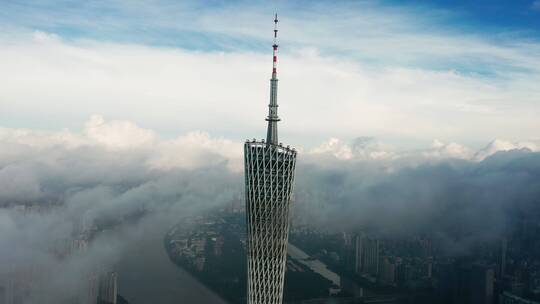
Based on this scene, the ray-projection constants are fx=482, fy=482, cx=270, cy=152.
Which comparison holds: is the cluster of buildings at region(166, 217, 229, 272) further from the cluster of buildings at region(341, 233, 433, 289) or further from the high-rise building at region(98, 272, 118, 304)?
the cluster of buildings at region(341, 233, 433, 289)

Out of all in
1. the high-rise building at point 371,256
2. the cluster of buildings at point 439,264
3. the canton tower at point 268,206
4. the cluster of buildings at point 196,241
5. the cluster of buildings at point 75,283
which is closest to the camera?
the canton tower at point 268,206

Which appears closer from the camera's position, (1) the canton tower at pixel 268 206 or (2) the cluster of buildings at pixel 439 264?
(1) the canton tower at pixel 268 206

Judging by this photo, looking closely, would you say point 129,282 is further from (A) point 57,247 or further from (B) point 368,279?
(B) point 368,279

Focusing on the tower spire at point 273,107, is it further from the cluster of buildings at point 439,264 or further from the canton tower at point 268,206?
the cluster of buildings at point 439,264

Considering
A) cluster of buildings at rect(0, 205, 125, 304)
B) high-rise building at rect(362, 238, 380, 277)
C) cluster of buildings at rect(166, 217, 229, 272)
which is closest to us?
cluster of buildings at rect(0, 205, 125, 304)

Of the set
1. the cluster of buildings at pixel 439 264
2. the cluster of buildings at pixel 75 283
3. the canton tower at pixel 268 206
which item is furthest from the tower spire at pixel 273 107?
the cluster of buildings at pixel 439 264

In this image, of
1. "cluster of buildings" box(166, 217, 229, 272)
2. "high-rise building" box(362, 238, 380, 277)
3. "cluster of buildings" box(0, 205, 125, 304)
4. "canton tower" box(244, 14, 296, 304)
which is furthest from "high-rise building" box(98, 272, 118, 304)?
"high-rise building" box(362, 238, 380, 277)

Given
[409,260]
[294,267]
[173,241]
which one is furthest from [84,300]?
[409,260]

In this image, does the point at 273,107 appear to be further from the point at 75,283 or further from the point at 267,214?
the point at 75,283
